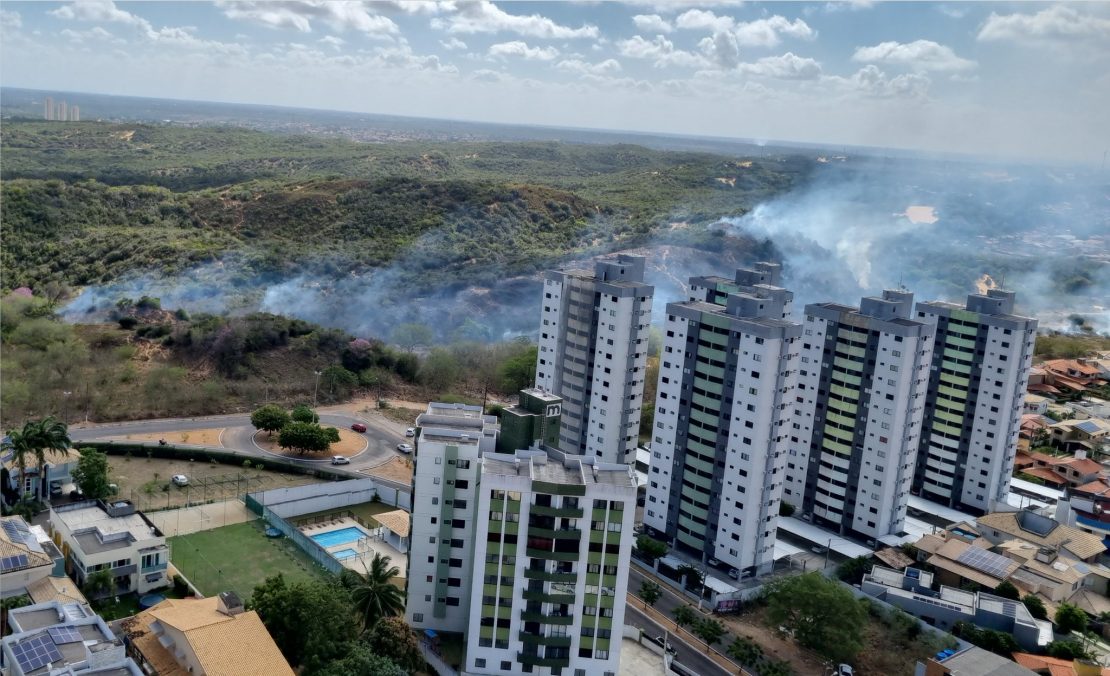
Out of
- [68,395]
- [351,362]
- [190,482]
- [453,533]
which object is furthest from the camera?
[351,362]

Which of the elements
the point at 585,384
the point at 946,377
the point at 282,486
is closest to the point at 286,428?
the point at 282,486

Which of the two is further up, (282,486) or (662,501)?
(662,501)

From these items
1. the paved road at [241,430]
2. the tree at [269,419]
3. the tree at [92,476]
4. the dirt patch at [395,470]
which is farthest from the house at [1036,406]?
the tree at [92,476]

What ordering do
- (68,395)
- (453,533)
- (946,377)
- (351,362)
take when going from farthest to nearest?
1. (351,362)
2. (68,395)
3. (946,377)
4. (453,533)

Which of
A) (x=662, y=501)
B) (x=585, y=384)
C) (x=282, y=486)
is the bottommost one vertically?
(x=282, y=486)

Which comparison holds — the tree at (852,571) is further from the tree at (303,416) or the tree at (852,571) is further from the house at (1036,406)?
the house at (1036,406)

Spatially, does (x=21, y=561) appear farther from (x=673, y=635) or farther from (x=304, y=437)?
(x=673, y=635)

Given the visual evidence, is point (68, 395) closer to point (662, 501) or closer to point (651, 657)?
point (662, 501)

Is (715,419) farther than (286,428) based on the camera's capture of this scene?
No
